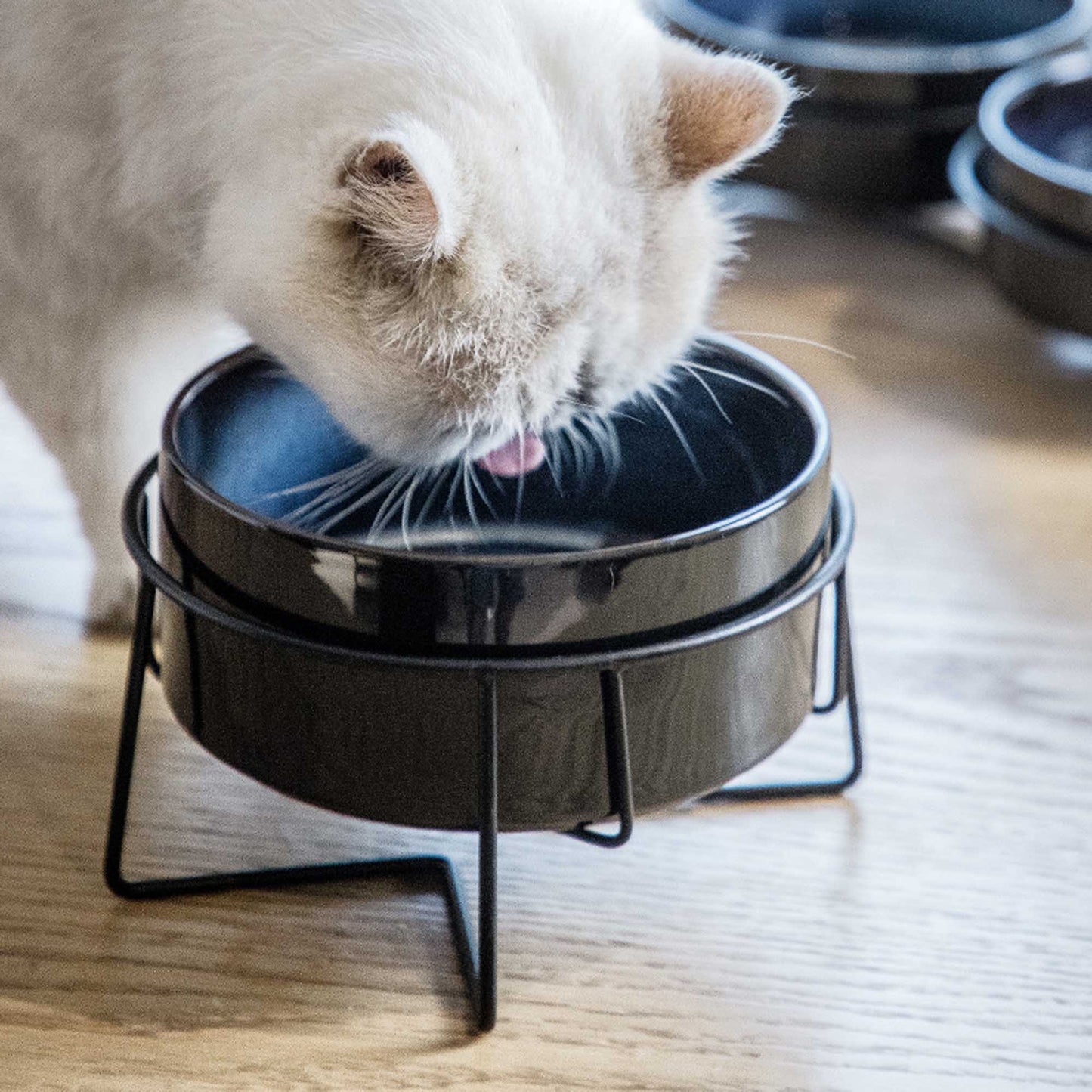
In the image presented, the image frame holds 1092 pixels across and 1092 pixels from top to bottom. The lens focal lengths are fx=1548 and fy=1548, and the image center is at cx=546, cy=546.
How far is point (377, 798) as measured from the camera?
56cm

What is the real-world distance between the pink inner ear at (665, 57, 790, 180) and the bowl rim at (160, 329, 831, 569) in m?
0.10

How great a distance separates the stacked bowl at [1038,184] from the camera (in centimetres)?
106

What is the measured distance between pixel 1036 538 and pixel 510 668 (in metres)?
0.52

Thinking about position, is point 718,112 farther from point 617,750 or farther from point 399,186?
point 617,750

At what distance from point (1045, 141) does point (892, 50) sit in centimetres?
21

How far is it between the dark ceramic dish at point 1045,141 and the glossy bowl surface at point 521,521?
0.46 metres

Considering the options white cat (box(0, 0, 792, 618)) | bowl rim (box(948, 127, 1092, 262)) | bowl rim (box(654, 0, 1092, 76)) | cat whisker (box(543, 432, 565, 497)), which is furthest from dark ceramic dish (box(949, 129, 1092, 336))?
cat whisker (box(543, 432, 565, 497))

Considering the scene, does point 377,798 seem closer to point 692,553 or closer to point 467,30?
point 692,553

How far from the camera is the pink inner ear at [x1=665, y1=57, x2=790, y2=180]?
26.6 inches

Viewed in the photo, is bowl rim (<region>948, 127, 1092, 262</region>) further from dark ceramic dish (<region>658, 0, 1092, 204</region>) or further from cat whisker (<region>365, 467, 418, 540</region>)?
cat whisker (<region>365, 467, 418, 540</region>)

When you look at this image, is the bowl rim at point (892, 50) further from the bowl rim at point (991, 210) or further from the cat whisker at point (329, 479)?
the cat whisker at point (329, 479)

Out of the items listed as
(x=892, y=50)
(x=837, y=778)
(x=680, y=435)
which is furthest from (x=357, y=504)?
(x=892, y=50)

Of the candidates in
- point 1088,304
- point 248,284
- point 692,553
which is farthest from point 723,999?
point 1088,304

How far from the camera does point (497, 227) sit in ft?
2.02
